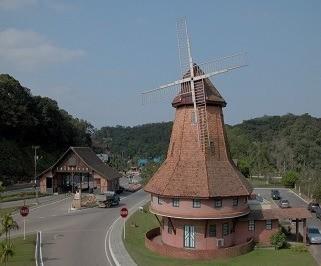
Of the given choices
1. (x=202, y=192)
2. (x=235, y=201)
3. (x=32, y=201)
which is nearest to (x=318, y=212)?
(x=235, y=201)

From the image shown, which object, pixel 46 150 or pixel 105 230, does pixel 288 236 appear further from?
pixel 46 150

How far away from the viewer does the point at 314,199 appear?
201 ft

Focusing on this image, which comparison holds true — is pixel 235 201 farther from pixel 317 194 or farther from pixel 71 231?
pixel 317 194

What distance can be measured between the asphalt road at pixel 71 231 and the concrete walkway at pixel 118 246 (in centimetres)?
46

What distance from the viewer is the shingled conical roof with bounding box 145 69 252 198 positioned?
108ft

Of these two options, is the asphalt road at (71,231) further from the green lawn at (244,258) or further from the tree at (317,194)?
the tree at (317,194)

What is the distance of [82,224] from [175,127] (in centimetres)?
1373

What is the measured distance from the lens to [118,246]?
112 feet

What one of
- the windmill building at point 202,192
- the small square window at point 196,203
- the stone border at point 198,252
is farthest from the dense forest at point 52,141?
the small square window at point 196,203

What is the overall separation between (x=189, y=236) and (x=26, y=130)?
66.5 metres

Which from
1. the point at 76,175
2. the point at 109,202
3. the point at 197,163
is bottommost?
the point at 109,202

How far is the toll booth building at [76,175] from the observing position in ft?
217

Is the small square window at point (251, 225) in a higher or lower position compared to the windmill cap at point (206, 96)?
lower

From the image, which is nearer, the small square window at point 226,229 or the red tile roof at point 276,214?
the small square window at point 226,229
